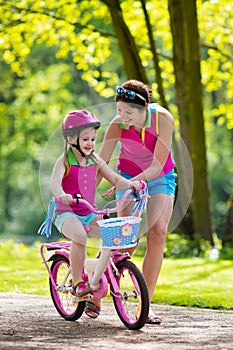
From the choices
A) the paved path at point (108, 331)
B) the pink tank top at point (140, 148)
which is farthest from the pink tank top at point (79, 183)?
the paved path at point (108, 331)

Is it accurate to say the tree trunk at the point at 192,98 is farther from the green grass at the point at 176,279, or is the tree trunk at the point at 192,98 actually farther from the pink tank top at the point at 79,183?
the pink tank top at the point at 79,183

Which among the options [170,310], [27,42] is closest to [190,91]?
[27,42]

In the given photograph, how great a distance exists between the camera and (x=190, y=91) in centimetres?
1573

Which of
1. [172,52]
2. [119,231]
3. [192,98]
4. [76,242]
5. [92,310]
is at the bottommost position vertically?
[92,310]

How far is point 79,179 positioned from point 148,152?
58 cm

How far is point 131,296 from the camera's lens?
645cm

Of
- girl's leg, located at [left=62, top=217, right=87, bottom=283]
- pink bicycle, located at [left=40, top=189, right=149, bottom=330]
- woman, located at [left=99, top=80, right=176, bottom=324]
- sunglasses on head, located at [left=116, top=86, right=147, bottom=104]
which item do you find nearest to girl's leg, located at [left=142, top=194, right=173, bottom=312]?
woman, located at [left=99, top=80, right=176, bottom=324]

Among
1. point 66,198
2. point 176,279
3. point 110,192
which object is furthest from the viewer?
point 176,279

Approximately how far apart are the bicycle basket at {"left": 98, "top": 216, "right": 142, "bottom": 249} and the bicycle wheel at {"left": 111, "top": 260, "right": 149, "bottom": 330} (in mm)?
175

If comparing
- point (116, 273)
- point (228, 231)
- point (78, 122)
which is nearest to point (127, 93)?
point (78, 122)

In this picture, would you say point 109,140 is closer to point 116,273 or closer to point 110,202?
point 110,202

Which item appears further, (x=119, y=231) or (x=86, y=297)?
(x=86, y=297)

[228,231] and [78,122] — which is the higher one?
[78,122]

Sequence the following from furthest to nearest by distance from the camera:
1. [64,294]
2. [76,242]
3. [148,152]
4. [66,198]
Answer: [64,294] < [148,152] < [76,242] < [66,198]
